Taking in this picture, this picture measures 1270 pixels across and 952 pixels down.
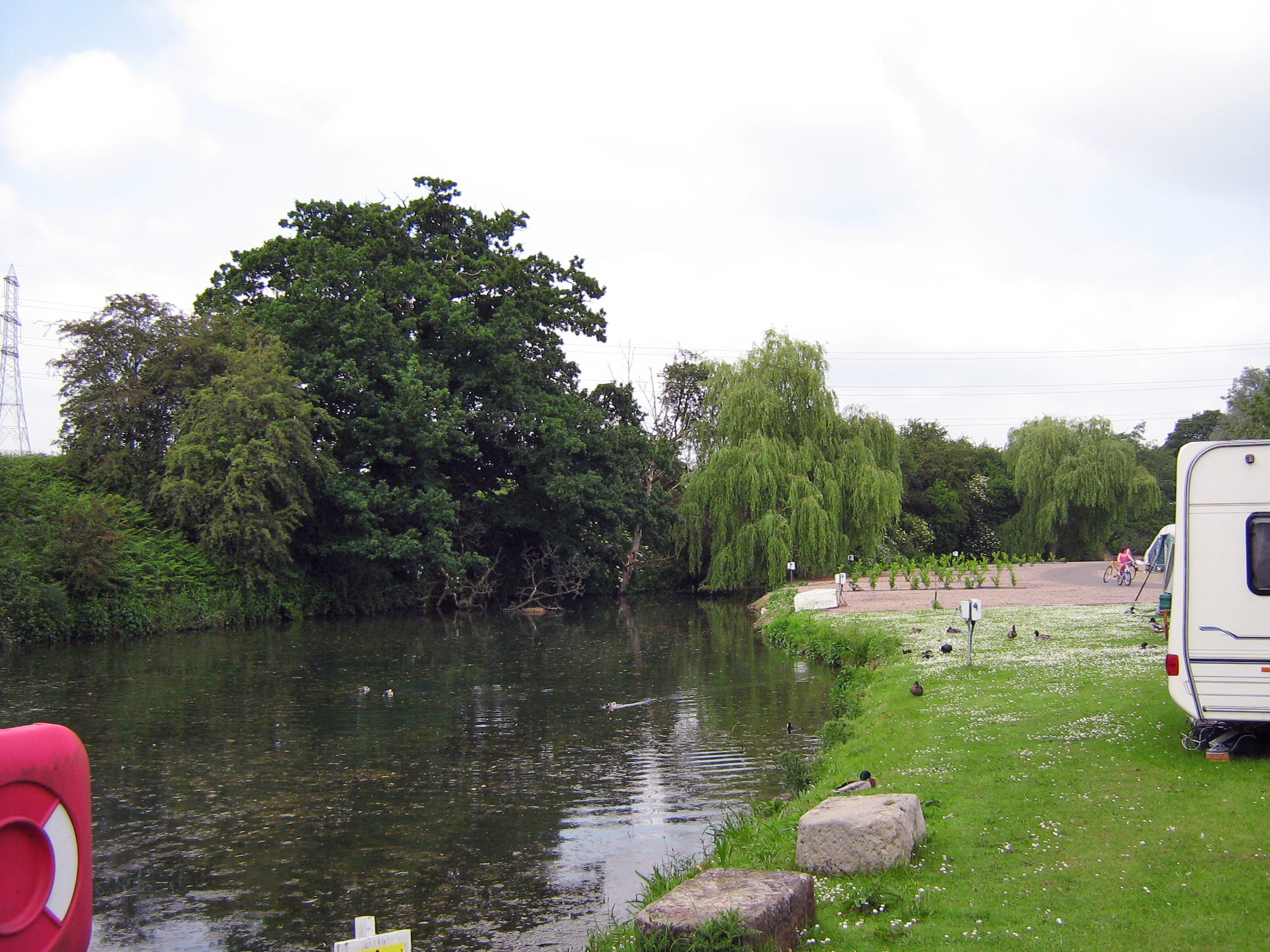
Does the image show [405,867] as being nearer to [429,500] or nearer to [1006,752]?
[1006,752]

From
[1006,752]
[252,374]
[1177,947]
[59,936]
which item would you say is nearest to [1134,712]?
[1006,752]

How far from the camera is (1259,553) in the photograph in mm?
9898

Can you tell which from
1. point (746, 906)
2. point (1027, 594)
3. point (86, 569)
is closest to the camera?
point (746, 906)

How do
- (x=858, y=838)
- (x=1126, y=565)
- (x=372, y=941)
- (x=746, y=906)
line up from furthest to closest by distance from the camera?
(x=1126, y=565) → (x=858, y=838) → (x=746, y=906) → (x=372, y=941)

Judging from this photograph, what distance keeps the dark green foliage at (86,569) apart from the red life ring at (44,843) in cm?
3210

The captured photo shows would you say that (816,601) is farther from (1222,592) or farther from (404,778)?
(1222,592)

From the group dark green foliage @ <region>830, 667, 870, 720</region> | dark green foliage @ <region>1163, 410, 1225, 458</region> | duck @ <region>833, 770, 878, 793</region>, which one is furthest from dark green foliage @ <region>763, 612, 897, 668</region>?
dark green foliage @ <region>1163, 410, 1225, 458</region>

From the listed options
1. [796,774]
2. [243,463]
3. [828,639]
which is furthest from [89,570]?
[796,774]

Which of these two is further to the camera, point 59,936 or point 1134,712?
point 1134,712

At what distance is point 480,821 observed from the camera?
12.5 meters

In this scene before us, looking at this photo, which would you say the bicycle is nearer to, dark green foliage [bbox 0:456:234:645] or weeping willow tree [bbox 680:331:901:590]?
weeping willow tree [bbox 680:331:901:590]

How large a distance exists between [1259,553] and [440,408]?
36.7 m

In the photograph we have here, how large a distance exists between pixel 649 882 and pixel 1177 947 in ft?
15.1

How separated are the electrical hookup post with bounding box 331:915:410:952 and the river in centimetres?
355
